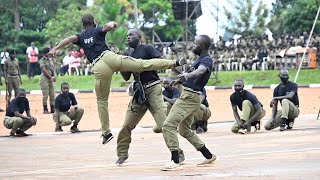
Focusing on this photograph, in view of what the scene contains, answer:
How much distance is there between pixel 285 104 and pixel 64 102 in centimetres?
527

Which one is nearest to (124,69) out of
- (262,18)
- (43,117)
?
(43,117)

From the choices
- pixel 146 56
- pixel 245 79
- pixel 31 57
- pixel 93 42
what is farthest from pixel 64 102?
pixel 31 57

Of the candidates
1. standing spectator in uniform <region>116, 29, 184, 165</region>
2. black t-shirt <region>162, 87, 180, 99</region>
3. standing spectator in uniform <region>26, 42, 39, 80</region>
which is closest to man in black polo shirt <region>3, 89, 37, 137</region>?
black t-shirt <region>162, 87, 180, 99</region>

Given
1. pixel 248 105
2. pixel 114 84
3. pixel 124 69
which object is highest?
pixel 124 69

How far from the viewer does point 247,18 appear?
61.7 metres

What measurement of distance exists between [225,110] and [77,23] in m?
36.7

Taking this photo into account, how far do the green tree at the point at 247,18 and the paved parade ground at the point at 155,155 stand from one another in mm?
37282

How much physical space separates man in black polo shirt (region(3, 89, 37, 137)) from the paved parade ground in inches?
13.7

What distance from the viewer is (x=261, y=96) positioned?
32.9 m

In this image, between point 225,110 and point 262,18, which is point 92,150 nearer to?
point 225,110

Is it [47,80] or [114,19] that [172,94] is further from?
[114,19]

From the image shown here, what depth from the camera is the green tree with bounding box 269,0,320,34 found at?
5581 centimetres

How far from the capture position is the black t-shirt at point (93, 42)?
46.2 feet

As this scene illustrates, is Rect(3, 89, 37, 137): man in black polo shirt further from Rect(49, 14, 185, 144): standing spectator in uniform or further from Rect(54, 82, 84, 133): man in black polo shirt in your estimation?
Rect(49, 14, 185, 144): standing spectator in uniform
